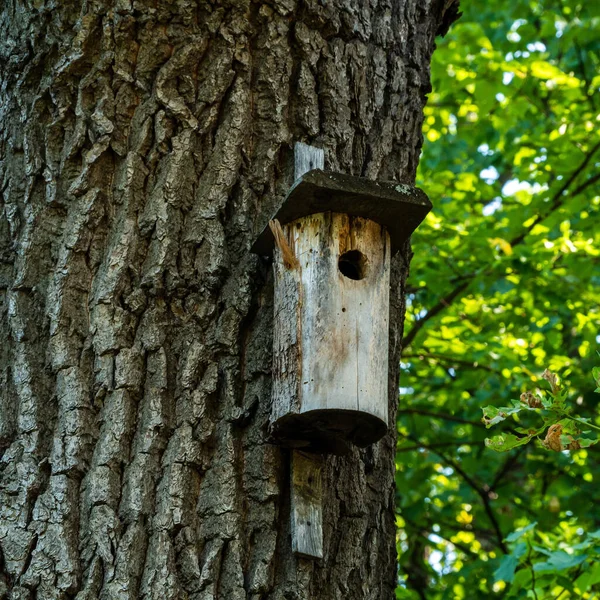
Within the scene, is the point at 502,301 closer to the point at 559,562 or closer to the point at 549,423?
the point at 559,562

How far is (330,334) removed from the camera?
2057 mm

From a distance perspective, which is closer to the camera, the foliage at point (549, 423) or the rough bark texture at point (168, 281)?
the foliage at point (549, 423)

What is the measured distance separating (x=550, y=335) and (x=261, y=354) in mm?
4358

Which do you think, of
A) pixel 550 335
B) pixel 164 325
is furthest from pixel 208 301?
pixel 550 335

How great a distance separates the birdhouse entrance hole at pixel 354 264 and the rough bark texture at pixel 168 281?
0.21 m

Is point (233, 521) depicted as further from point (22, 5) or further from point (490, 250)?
point (490, 250)

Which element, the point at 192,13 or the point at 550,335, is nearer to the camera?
the point at 192,13

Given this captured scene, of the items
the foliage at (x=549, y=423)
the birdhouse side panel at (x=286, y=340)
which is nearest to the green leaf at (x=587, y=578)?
the foliage at (x=549, y=423)

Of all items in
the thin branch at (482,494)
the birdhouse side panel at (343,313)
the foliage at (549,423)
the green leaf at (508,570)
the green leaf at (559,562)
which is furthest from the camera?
the thin branch at (482,494)

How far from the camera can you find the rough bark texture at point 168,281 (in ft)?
6.64

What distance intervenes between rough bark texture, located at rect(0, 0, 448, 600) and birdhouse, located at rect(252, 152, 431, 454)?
12cm

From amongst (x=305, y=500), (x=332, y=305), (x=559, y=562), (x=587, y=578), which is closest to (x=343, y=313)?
(x=332, y=305)

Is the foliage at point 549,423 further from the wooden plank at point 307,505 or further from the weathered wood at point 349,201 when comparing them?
the weathered wood at point 349,201

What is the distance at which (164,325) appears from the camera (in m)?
2.23
